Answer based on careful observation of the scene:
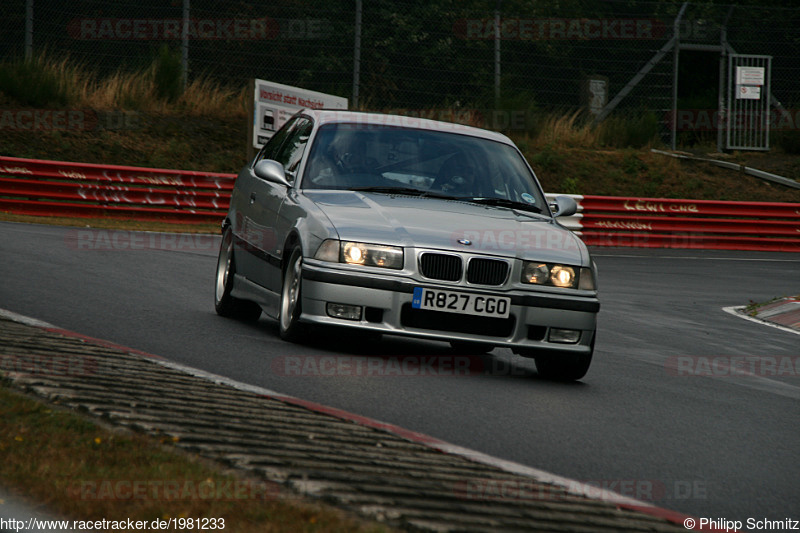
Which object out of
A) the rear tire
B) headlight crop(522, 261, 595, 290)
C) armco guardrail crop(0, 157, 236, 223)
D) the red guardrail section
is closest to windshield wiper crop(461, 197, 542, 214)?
headlight crop(522, 261, 595, 290)

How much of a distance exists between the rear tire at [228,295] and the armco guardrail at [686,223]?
15.9 metres

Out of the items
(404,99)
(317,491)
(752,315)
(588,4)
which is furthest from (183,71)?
(317,491)

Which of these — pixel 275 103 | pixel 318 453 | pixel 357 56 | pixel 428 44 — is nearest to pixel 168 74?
pixel 275 103

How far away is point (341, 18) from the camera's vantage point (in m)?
26.5

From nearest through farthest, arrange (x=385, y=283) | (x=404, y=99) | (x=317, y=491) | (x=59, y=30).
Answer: (x=317, y=491) < (x=385, y=283) < (x=59, y=30) < (x=404, y=99)

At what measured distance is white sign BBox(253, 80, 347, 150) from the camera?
2467 cm

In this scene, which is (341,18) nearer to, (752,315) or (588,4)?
(588,4)

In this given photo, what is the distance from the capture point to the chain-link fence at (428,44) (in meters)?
25.7

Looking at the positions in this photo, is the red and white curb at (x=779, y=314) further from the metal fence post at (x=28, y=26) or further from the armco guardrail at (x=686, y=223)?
the metal fence post at (x=28, y=26)

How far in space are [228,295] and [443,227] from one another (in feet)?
8.73

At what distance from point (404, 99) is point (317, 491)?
2314cm

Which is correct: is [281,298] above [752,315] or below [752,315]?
above

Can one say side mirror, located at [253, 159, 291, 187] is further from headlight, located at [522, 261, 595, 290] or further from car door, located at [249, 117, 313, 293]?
headlight, located at [522, 261, 595, 290]

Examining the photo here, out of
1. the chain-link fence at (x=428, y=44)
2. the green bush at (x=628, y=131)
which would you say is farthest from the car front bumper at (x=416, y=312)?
the green bush at (x=628, y=131)
